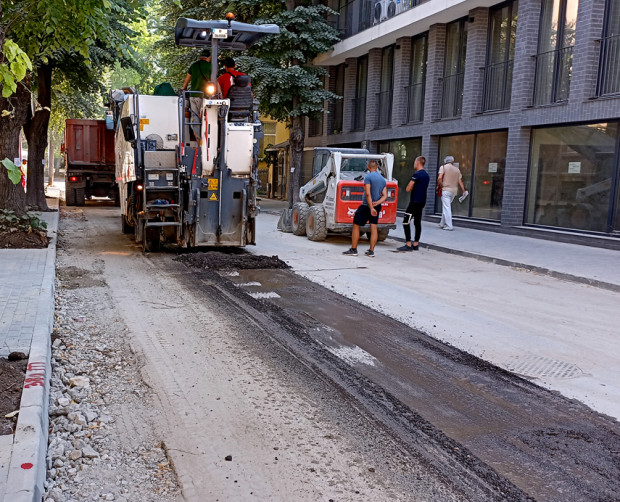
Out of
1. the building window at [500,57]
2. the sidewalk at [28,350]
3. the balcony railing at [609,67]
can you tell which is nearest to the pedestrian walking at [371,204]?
the sidewalk at [28,350]

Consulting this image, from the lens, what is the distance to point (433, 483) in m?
3.41

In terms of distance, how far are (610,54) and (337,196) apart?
7.31m

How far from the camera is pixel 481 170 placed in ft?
61.9

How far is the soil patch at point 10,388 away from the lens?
360 cm

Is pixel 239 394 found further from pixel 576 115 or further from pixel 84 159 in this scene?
pixel 84 159

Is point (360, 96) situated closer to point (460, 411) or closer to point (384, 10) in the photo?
point (384, 10)

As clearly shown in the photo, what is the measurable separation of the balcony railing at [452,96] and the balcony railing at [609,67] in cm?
581

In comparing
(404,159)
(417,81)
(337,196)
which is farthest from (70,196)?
(337,196)

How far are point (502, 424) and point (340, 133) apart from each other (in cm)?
2515

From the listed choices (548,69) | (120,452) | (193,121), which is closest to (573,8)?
(548,69)

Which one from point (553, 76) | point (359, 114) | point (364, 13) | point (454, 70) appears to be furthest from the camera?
point (359, 114)

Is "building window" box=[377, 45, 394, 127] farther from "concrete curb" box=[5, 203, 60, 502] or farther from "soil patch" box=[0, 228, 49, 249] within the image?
"concrete curb" box=[5, 203, 60, 502]

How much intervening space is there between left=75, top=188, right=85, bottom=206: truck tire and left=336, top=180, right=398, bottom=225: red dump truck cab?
1405 centimetres

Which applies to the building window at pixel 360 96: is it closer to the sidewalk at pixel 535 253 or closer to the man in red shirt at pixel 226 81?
the sidewalk at pixel 535 253
